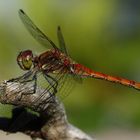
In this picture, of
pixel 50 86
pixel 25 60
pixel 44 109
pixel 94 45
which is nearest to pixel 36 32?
pixel 25 60

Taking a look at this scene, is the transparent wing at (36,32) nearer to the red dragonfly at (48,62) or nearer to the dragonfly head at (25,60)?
the red dragonfly at (48,62)

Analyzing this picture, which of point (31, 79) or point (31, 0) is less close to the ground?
point (31, 0)

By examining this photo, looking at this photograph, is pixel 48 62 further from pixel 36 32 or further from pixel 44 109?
pixel 44 109

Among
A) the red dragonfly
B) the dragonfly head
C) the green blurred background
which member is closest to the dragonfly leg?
the red dragonfly

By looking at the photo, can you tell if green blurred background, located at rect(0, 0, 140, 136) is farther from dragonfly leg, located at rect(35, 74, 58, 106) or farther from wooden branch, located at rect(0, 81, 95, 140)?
wooden branch, located at rect(0, 81, 95, 140)

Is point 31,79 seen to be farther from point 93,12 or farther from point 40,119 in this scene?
point 93,12

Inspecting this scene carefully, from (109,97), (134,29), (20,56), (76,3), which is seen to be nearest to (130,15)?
(134,29)

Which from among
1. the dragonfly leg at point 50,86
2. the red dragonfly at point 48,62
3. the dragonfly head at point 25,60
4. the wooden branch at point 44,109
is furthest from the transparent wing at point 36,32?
the wooden branch at point 44,109
